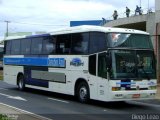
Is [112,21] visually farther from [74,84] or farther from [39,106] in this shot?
[39,106]

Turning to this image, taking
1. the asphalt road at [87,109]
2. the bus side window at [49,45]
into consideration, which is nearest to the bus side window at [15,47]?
the bus side window at [49,45]

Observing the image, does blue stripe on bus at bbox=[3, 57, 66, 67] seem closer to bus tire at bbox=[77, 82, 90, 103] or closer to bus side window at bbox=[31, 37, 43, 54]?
bus side window at bbox=[31, 37, 43, 54]

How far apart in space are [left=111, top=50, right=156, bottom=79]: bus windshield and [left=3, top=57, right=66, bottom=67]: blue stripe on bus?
3.63m

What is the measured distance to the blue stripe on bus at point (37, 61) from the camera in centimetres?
1979

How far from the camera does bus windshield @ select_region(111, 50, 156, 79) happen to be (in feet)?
53.6

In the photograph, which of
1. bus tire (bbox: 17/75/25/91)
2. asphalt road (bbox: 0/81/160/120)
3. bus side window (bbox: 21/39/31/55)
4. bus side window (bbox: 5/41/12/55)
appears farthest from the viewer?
bus side window (bbox: 5/41/12/55)

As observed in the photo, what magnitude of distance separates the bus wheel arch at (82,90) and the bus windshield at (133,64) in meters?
1.89

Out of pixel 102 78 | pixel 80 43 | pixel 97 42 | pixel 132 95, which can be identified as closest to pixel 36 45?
pixel 80 43

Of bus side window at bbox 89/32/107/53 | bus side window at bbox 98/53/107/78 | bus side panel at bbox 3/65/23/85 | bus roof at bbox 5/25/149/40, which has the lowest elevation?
bus side panel at bbox 3/65/23/85

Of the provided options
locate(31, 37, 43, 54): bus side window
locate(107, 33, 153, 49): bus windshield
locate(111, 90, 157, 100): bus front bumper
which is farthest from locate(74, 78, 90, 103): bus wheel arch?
locate(31, 37, 43, 54): bus side window

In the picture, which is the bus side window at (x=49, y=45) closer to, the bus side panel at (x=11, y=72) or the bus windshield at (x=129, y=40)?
the bus side panel at (x=11, y=72)

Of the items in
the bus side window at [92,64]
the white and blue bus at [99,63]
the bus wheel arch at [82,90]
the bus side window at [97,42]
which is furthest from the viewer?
the bus wheel arch at [82,90]

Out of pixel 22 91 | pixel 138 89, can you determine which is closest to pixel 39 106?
pixel 138 89

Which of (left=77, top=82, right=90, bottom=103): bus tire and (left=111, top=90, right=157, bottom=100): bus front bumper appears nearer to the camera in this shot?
(left=111, top=90, right=157, bottom=100): bus front bumper
